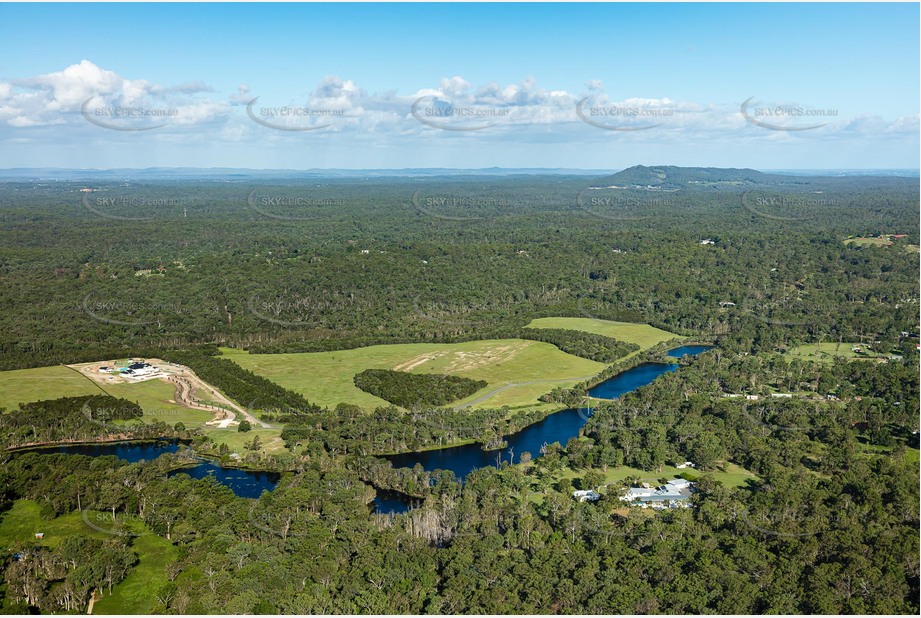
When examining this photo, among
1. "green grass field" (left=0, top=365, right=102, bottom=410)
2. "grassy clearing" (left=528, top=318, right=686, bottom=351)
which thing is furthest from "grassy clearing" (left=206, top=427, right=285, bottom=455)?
"grassy clearing" (left=528, top=318, right=686, bottom=351)

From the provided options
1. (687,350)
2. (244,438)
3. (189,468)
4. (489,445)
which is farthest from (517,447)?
(687,350)

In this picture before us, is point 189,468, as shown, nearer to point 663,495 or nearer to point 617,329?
point 663,495

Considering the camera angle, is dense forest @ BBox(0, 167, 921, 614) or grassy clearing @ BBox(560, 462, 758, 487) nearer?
dense forest @ BBox(0, 167, 921, 614)

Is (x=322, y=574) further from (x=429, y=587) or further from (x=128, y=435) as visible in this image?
(x=128, y=435)

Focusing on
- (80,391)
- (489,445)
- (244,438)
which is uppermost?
(80,391)

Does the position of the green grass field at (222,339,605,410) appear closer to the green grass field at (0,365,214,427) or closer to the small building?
the green grass field at (0,365,214,427)

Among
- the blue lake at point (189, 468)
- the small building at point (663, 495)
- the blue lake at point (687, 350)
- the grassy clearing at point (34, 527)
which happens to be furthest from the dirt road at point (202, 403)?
the blue lake at point (687, 350)

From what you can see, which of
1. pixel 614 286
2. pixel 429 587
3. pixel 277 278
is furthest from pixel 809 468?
pixel 277 278
